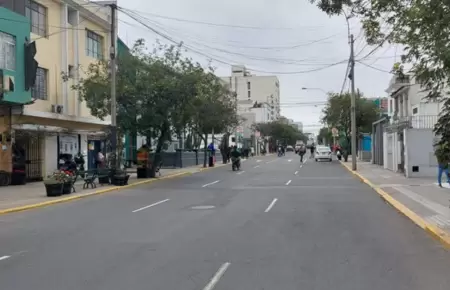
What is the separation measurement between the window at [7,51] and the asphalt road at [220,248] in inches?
388

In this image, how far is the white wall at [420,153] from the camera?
26578 millimetres

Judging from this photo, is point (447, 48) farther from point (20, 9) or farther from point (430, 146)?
point (20, 9)

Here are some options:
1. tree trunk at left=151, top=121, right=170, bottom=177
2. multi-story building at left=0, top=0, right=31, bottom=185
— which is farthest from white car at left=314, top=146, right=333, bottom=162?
multi-story building at left=0, top=0, right=31, bottom=185

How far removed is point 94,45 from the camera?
3472 centimetres

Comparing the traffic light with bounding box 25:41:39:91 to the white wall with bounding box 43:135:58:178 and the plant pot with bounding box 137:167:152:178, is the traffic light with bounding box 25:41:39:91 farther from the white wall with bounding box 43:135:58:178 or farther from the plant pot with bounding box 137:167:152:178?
the plant pot with bounding box 137:167:152:178

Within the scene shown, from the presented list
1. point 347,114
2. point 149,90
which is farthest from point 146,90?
point 347,114

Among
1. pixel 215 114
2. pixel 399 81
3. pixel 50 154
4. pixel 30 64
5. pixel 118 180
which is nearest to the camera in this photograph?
pixel 399 81

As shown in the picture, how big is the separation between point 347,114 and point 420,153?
83.6ft

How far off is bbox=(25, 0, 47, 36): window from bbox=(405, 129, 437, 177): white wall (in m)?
19.3

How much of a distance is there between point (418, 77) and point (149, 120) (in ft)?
62.7

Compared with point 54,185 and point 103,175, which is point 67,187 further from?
point 103,175

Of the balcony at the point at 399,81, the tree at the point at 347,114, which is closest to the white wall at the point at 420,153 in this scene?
the balcony at the point at 399,81

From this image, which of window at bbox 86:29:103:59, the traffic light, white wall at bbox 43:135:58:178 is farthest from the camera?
window at bbox 86:29:103:59

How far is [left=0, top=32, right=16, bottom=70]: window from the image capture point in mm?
23844
